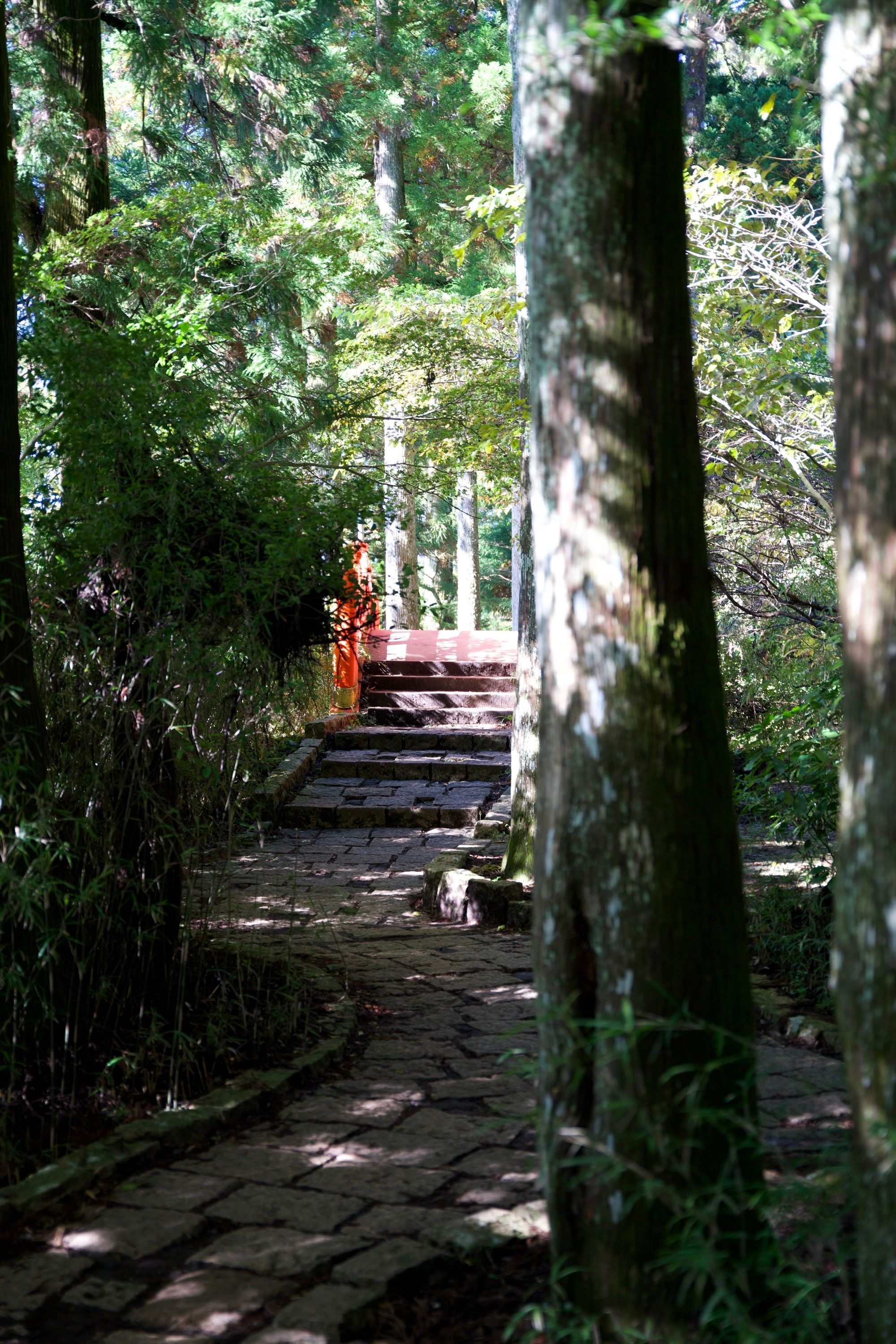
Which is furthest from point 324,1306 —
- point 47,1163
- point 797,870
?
point 797,870

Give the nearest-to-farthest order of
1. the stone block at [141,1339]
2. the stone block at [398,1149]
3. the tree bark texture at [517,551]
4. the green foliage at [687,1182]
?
1. the green foliage at [687,1182]
2. the stone block at [141,1339]
3. the stone block at [398,1149]
4. the tree bark texture at [517,551]

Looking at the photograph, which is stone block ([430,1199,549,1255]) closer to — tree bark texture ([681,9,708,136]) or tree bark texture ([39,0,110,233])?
tree bark texture ([39,0,110,233])

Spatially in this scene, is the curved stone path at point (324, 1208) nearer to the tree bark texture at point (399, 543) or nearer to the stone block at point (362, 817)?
the stone block at point (362, 817)

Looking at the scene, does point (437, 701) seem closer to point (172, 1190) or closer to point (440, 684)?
point (440, 684)

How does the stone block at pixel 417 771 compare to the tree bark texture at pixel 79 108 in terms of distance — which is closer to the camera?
the tree bark texture at pixel 79 108

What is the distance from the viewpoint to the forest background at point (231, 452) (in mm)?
4316

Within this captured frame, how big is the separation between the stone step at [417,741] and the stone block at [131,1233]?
9.60 metres

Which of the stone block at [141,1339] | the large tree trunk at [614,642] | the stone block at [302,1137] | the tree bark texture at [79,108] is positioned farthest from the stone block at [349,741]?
the large tree trunk at [614,642]

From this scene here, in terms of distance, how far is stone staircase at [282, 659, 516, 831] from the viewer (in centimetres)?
1038

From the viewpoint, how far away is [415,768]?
11.8m

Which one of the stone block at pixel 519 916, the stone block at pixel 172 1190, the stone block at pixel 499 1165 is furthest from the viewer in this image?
the stone block at pixel 519 916

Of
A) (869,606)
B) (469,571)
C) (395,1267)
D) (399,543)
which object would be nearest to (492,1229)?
(395,1267)

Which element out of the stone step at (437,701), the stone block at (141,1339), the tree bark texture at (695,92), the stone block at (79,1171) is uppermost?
the tree bark texture at (695,92)

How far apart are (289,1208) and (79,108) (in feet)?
26.2
